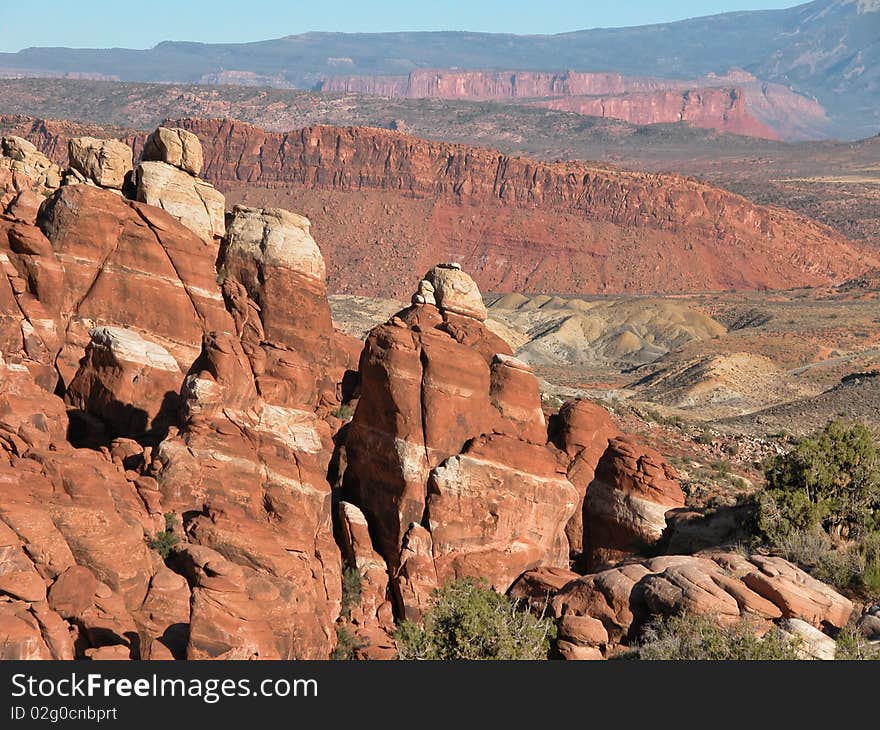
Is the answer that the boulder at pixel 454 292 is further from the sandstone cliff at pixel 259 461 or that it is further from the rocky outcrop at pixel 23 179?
the rocky outcrop at pixel 23 179

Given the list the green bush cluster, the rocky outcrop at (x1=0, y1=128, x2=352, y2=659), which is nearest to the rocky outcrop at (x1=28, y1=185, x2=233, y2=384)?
the rocky outcrop at (x1=0, y1=128, x2=352, y2=659)

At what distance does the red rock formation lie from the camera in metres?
187

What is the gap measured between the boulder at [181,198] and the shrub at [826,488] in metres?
20.5

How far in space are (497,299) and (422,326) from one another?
13381 centimetres

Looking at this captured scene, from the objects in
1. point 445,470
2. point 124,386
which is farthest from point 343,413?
point 124,386

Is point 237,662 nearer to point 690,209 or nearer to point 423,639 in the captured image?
point 423,639

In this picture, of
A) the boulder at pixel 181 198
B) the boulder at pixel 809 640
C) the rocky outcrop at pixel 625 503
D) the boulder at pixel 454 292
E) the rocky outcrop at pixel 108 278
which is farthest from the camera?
the boulder at pixel 181 198

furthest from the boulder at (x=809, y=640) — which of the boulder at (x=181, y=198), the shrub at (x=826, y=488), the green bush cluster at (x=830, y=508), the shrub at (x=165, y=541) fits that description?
the boulder at (x=181, y=198)

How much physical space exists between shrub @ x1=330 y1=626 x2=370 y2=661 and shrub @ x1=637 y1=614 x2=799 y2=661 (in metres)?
7.38

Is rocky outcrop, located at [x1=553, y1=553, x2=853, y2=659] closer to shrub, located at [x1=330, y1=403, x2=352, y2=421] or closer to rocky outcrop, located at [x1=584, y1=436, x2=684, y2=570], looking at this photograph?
rocky outcrop, located at [x1=584, y1=436, x2=684, y2=570]

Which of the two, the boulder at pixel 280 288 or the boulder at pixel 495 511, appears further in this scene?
the boulder at pixel 280 288

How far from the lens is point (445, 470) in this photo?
114ft

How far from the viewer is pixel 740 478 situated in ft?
173

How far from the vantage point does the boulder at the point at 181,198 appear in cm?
4194
